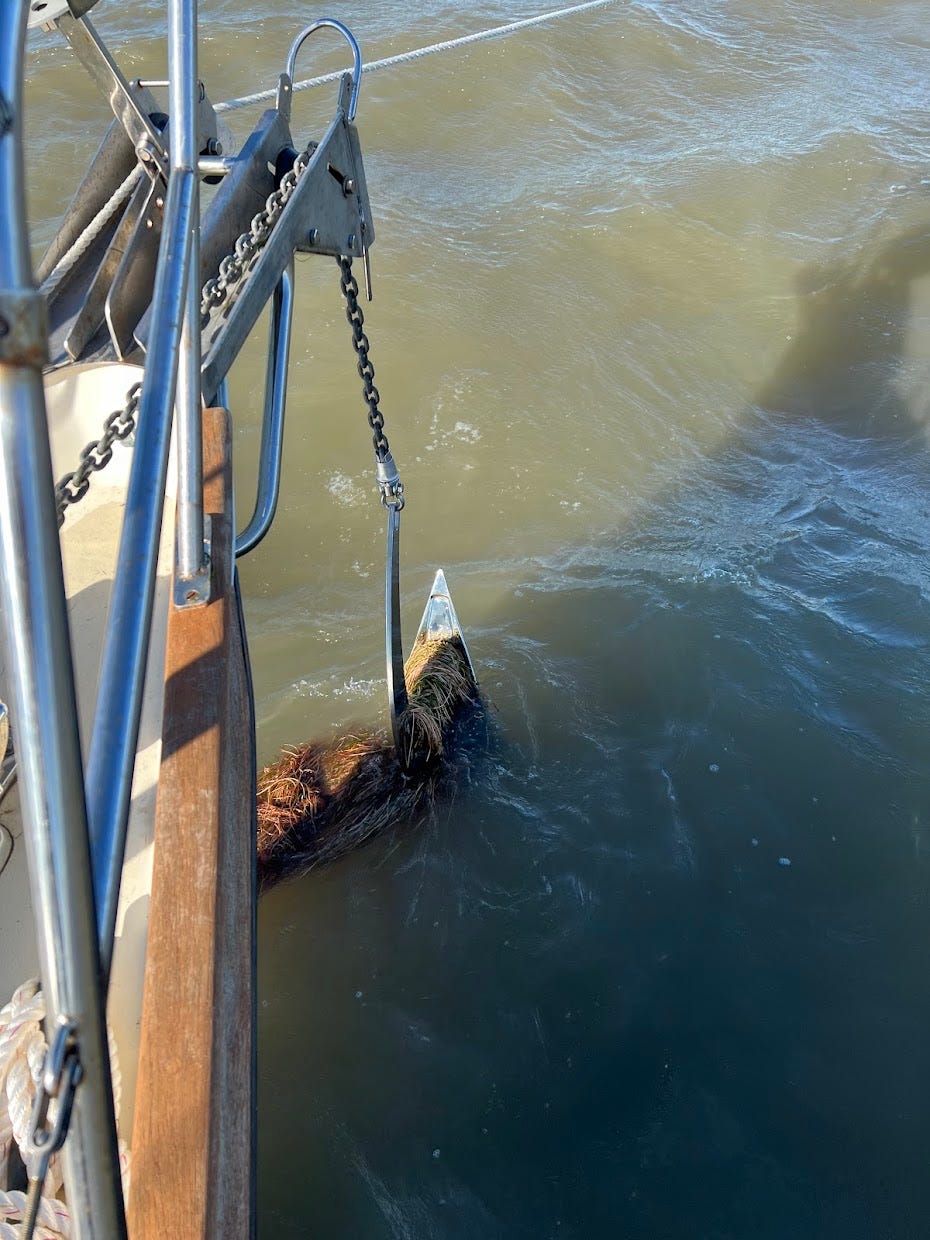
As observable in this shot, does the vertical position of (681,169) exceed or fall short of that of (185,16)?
it falls short

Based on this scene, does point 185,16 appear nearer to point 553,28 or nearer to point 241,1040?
point 241,1040

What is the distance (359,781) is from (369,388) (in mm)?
1633

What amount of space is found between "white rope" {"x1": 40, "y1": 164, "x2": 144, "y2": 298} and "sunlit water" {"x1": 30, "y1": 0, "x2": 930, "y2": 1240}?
86.0 inches

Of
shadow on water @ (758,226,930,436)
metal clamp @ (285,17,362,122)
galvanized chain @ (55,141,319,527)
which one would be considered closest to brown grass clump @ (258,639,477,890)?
galvanized chain @ (55,141,319,527)

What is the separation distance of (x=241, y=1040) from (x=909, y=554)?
4824mm

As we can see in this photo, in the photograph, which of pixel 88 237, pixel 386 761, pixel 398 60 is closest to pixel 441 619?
pixel 386 761

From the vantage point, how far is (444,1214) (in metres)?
2.93

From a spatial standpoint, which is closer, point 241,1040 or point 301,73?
point 241,1040

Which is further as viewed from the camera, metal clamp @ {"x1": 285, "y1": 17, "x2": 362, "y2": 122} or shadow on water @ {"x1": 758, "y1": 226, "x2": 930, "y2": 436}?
shadow on water @ {"x1": 758, "y1": 226, "x2": 930, "y2": 436}

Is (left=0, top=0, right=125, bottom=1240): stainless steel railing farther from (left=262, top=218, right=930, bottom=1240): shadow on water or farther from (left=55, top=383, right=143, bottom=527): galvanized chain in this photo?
(left=262, top=218, right=930, bottom=1240): shadow on water

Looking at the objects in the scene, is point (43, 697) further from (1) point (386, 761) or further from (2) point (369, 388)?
→ (1) point (386, 761)

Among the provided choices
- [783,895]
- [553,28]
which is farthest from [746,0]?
[783,895]

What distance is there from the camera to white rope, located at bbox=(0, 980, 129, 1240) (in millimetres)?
1412

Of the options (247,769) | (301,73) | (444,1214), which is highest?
(301,73)
